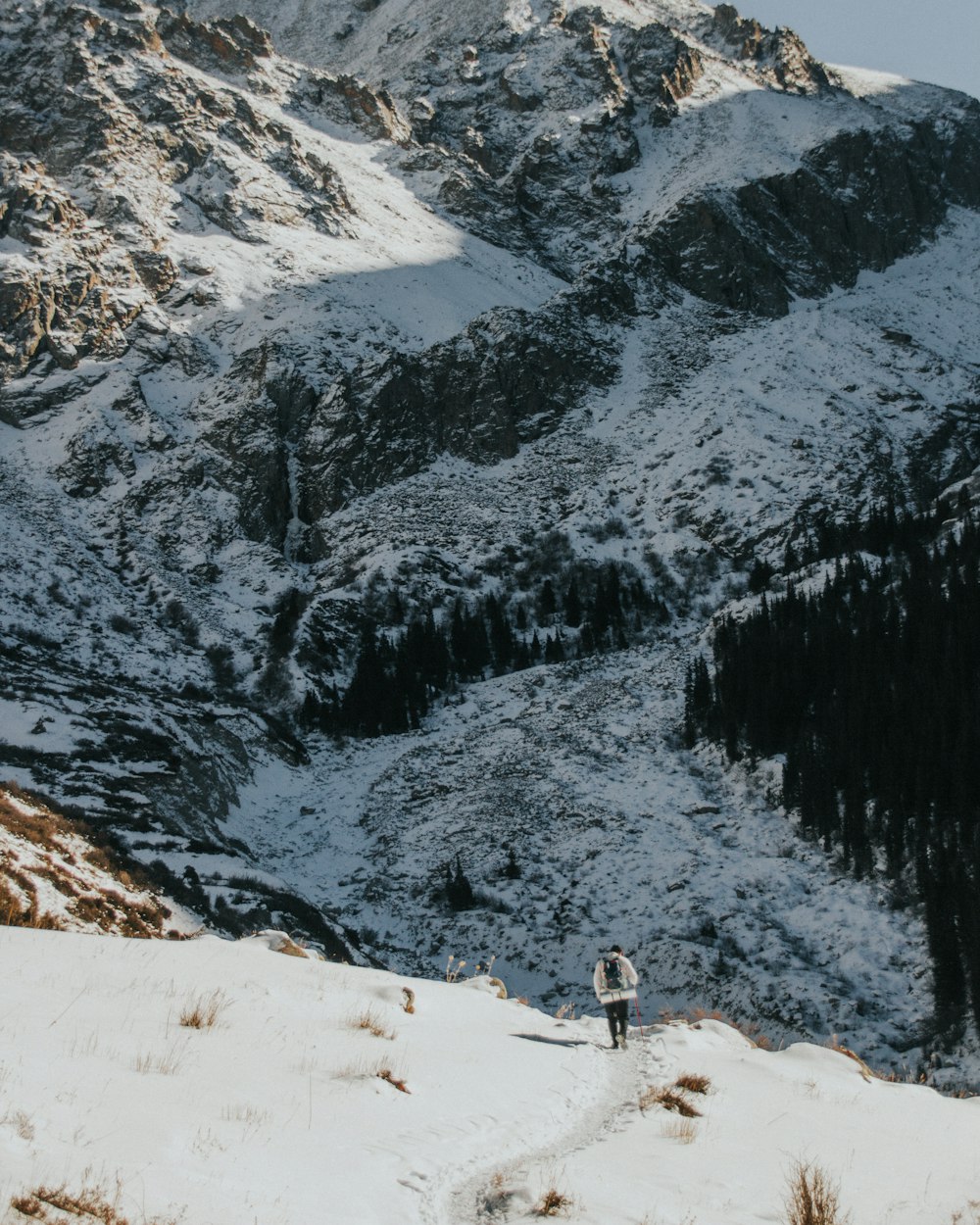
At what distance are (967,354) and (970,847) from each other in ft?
345

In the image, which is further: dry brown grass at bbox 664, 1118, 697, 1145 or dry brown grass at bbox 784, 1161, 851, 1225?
dry brown grass at bbox 664, 1118, 697, 1145

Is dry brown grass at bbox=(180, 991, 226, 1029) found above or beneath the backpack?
above

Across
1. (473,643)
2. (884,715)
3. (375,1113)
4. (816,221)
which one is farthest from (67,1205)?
(816,221)

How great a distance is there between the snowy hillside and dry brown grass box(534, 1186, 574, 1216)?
2 cm

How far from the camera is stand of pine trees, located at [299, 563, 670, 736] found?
235ft

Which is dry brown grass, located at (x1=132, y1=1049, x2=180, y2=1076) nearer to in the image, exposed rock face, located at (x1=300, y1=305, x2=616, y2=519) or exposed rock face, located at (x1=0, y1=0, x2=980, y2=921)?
exposed rock face, located at (x1=0, y1=0, x2=980, y2=921)

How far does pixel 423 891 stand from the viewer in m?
41.2

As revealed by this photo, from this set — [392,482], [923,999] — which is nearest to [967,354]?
[392,482]

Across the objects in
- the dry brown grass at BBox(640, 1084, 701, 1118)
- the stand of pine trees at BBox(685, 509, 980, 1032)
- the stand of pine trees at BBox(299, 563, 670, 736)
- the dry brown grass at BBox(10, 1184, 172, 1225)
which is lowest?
the stand of pine trees at BBox(299, 563, 670, 736)

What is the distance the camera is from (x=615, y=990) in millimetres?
13109

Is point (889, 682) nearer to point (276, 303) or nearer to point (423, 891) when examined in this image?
point (423, 891)

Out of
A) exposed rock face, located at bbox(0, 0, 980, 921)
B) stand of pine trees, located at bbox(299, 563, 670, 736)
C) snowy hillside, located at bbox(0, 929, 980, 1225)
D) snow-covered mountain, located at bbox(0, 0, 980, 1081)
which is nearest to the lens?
snowy hillside, located at bbox(0, 929, 980, 1225)

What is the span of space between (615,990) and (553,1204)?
656 centimetres

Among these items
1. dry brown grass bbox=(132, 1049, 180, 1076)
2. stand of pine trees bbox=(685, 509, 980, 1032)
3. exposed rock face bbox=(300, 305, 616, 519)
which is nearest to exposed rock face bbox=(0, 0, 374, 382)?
exposed rock face bbox=(300, 305, 616, 519)
